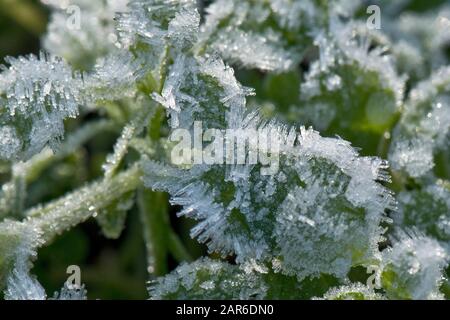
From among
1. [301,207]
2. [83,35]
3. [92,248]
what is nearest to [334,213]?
[301,207]

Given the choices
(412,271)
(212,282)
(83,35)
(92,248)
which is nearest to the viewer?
(412,271)

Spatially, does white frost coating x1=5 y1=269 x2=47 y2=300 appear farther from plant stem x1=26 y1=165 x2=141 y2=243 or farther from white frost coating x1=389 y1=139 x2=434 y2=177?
white frost coating x1=389 y1=139 x2=434 y2=177

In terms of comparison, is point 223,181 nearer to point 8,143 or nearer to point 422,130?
point 8,143

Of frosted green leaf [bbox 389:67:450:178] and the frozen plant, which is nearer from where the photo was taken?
the frozen plant

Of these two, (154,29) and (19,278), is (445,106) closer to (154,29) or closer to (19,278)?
(154,29)

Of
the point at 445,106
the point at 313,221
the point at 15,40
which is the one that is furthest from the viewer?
the point at 15,40

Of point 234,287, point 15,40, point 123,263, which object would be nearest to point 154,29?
point 234,287

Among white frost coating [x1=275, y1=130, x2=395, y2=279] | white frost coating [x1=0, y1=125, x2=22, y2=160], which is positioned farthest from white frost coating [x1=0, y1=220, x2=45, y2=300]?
white frost coating [x1=275, y1=130, x2=395, y2=279]

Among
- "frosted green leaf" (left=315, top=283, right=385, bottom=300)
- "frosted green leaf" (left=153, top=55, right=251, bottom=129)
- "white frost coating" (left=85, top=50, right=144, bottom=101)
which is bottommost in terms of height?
"frosted green leaf" (left=315, top=283, right=385, bottom=300)

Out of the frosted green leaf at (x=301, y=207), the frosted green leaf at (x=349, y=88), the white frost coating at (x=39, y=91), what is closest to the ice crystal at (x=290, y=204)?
the frosted green leaf at (x=301, y=207)
